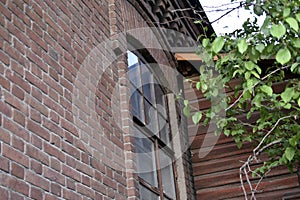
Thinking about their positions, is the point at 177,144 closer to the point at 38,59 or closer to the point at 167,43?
the point at 167,43

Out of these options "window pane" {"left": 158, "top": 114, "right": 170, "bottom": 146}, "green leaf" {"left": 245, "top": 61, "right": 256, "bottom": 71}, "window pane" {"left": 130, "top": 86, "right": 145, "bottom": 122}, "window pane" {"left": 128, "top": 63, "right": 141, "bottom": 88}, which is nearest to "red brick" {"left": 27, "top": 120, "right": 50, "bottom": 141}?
"green leaf" {"left": 245, "top": 61, "right": 256, "bottom": 71}

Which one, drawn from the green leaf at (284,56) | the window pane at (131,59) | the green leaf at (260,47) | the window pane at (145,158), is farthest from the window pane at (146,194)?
the green leaf at (284,56)

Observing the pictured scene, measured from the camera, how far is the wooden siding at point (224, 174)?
19.1ft

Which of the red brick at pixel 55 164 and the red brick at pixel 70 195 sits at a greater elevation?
the red brick at pixel 55 164

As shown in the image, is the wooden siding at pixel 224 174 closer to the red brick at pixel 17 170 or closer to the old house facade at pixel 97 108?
the old house facade at pixel 97 108

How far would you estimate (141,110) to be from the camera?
4.81 metres

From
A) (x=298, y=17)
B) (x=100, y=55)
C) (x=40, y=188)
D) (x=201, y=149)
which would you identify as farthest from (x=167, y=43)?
(x=40, y=188)

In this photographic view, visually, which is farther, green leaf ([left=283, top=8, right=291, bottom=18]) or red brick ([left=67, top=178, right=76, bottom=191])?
green leaf ([left=283, top=8, right=291, bottom=18])

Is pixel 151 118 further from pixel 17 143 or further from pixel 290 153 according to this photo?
pixel 17 143

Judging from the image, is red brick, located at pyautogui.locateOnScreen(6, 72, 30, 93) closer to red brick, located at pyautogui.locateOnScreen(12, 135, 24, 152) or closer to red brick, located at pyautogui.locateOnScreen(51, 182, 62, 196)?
red brick, located at pyautogui.locateOnScreen(12, 135, 24, 152)

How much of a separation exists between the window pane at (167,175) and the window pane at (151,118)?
0.26 meters

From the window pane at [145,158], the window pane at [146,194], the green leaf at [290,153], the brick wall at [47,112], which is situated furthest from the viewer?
the window pane at [145,158]

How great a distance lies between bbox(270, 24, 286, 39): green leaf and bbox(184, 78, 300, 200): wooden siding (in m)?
3.08

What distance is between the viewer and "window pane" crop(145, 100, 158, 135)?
500 centimetres
